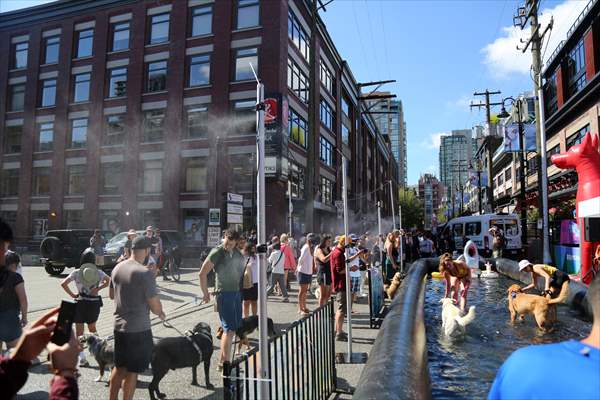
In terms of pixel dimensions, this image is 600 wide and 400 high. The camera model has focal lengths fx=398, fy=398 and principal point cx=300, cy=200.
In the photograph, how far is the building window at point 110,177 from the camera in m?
29.3

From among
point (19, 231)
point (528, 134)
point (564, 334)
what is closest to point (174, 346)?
point (564, 334)

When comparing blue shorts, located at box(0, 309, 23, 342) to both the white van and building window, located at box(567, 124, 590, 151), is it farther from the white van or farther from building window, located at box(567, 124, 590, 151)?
building window, located at box(567, 124, 590, 151)

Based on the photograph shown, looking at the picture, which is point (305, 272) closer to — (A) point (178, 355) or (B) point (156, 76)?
(A) point (178, 355)

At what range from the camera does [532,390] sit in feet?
4.64

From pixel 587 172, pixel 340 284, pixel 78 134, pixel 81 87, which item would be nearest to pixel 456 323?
pixel 340 284

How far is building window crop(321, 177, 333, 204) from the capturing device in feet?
108

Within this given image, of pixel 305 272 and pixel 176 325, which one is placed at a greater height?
pixel 305 272

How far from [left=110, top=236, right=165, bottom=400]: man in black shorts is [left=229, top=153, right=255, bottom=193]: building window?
2110 cm

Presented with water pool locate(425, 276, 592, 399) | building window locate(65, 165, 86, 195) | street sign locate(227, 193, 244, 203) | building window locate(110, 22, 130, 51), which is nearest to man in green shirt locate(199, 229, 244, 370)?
water pool locate(425, 276, 592, 399)

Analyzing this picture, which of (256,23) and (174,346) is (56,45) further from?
(174,346)

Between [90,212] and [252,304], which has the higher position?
[90,212]

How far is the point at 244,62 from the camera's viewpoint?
26.4m

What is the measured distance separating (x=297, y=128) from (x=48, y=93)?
21.4m

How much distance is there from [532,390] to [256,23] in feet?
90.4
